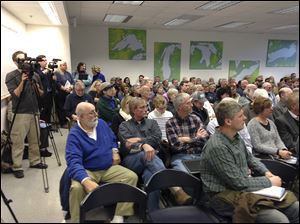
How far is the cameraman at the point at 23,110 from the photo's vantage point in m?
1.45

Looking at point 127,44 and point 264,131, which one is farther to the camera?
point 127,44

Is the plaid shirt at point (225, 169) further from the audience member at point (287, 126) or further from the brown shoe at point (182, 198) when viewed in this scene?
the audience member at point (287, 126)

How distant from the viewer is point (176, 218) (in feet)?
4.33

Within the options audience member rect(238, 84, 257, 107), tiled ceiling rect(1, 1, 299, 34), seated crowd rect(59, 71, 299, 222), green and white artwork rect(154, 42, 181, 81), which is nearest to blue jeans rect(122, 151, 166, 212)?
seated crowd rect(59, 71, 299, 222)

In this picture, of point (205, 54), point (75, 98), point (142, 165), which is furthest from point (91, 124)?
point (205, 54)

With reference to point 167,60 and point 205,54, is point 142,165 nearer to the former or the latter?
point 167,60

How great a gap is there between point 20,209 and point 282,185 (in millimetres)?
1588

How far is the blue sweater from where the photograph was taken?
1952 millimetres

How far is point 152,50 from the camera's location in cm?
852

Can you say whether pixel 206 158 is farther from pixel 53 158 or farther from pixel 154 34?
pixel 154 34

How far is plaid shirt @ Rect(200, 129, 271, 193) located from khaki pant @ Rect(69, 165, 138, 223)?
1.82 feet

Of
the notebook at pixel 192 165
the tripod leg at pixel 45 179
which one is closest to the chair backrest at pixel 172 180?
the notebook at pixel 192 165

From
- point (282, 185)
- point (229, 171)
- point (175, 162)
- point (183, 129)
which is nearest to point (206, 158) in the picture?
point (229, 171)

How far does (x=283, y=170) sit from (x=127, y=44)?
23.3 ft
